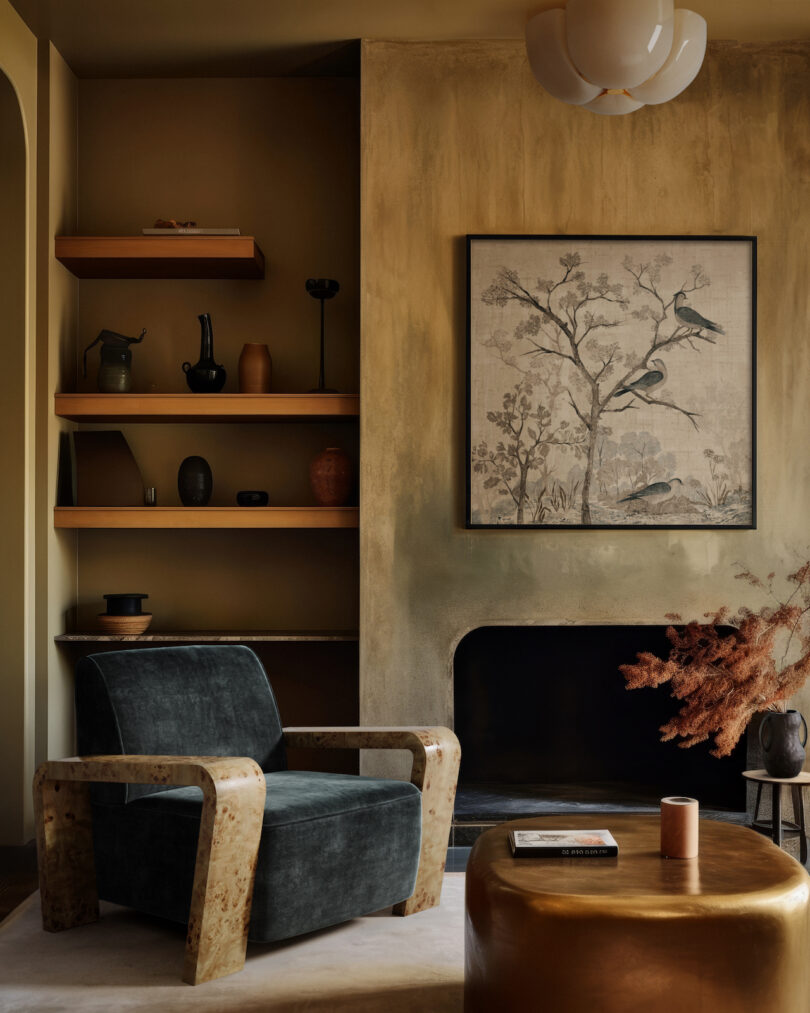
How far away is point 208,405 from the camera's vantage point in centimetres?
412

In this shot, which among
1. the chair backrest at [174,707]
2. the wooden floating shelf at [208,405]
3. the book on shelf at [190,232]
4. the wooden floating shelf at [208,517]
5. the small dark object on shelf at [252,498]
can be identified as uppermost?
the book on shelf at [190,232]

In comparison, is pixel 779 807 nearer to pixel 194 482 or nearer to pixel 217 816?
pixel 217 816

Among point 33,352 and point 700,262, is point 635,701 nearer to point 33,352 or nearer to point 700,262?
point 700,262

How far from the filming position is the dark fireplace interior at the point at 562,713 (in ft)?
14.5

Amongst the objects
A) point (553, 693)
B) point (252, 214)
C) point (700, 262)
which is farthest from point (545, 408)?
point (252, 214)

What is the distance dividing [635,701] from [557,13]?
281cm

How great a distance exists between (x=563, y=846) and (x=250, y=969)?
2.82 feet

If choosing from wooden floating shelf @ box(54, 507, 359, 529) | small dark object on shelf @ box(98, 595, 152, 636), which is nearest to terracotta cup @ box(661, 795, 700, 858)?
wooden floating shelf @ box(54, 507, 359, 529)

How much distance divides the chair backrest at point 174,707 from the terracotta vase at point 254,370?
1.30 m

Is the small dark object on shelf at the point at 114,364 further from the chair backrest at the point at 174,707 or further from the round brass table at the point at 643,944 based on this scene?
the round brass table at the point at 643,944

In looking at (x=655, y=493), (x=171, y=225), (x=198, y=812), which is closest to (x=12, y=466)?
(x=171, y=225)

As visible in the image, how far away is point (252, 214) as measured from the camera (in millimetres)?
4465

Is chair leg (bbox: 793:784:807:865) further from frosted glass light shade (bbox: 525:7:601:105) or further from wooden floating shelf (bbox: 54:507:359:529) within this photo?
frosted glass light shade (bbox: 525:7:601:105)

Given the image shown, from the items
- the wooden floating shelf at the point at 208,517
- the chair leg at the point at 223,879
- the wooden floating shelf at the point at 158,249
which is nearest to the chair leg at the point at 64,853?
the chair leg at the point at 223,879
